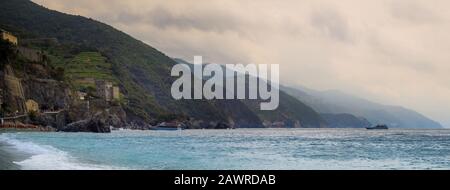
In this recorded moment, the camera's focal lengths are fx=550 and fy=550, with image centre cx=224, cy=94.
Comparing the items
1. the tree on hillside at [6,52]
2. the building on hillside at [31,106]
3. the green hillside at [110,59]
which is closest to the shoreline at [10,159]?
the tree on hillside at [6,52]

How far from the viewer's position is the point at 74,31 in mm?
165500

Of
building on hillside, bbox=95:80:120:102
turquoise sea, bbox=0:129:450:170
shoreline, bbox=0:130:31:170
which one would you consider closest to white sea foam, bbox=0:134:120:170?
turquoise sea, bbox=0:129:450:170

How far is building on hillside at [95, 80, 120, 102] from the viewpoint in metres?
129

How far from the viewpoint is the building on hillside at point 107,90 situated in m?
129

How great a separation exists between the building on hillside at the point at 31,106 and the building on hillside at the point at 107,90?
2982cm

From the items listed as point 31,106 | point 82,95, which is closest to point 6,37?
point 31,106

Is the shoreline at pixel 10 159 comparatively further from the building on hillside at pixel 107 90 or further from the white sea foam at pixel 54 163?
the building on hillside at pixel 107 90

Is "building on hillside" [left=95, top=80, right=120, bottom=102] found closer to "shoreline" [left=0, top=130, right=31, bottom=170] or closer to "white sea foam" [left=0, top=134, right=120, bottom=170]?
"shoreline" [left=0, top=130, right=31, bottom=170]

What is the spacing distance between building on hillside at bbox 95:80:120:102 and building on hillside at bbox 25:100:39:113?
29.8 m

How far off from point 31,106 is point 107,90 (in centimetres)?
3879

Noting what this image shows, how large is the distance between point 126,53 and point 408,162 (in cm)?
15879
